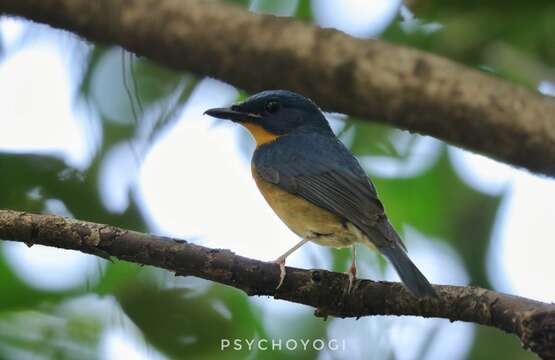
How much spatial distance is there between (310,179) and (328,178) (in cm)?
11

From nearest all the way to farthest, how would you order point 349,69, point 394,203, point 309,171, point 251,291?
point 251,291, point 349,69, point 309,171, point 394,203

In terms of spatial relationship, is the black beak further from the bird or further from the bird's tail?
the bird's tail

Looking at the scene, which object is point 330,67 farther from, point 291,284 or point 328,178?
point 328,178

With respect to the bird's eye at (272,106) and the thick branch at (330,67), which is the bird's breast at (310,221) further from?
the thick branch at (330,67)

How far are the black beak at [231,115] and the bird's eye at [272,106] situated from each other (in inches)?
3.0

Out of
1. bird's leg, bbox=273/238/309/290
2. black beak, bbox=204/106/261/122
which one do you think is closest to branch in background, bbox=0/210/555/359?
bird's leg, bbox=273/238/309/290

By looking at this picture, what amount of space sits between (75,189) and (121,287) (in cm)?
49

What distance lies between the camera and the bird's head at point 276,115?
5.16 meters

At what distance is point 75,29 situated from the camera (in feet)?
13.4

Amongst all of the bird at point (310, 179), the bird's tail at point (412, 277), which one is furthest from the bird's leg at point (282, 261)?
the bird's tail at point (412, 277)

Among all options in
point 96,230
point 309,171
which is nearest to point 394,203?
point 309,171

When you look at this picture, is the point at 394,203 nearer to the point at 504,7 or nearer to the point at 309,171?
the point at 309,171

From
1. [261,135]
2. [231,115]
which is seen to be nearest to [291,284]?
[231,115]

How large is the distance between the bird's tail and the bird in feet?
0.04
